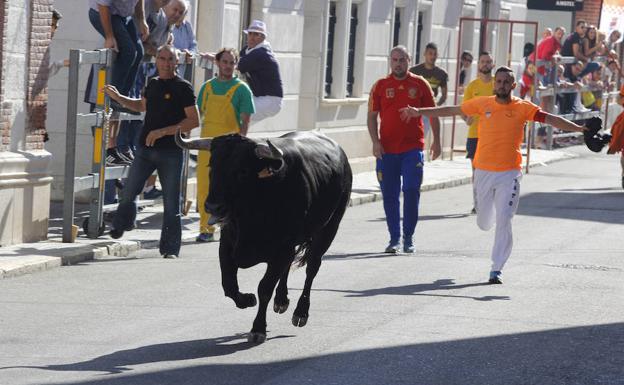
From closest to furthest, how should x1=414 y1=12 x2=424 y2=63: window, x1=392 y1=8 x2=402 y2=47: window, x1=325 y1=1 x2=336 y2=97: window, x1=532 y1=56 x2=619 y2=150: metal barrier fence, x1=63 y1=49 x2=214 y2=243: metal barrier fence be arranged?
x1=63 y1=49 x2=214 y2=243: metal barrier fence < x1=325 y1=1 x2=336 y2=97: window < x1=392 y1=8 x2=402 y2=47: window < x1=414 y1=12 x2=424 y2=63: window < x1=532 y1=56 x2=619 y2=150: metal barrier fence

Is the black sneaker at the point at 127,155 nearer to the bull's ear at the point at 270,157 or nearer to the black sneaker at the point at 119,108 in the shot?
the black sneaker at the point at 119,108

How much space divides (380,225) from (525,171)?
10.5m

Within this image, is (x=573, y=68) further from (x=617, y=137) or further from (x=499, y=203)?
(x=617, y=137)

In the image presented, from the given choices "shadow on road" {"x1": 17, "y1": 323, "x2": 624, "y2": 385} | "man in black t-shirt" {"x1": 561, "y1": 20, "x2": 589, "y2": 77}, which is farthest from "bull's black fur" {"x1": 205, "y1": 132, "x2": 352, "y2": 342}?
"man in black t-shirt" {"x1": 561, "y1": 20, "x2": 589, "y2": 77}

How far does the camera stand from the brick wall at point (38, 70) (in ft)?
50.6

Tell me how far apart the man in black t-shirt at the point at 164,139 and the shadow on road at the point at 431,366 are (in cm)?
473

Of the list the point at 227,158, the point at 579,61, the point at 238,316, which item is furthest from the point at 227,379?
the point at 579,61

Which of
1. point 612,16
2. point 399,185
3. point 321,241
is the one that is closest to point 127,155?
point 399,185

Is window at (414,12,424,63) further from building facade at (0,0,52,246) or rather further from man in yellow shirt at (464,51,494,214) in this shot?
building facade at (0,0,52,246)

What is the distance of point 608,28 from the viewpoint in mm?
42906

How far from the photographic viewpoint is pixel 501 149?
1412 centimetres

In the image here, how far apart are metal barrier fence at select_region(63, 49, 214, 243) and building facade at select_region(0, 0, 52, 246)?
285mm

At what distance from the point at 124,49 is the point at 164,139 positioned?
5.54 ft

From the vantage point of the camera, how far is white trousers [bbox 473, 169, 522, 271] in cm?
1392
